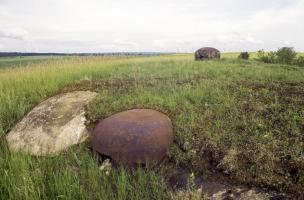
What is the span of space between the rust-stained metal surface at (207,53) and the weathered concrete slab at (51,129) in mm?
12487

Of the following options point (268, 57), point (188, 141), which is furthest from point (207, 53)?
point (188, 141)

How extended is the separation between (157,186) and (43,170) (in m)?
1.53

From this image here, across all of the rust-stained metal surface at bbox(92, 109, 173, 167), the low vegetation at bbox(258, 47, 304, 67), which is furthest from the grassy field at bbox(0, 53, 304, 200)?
the low vegetation at bbox(258, 47, 304, 67)

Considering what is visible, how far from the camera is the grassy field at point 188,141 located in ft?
11.1

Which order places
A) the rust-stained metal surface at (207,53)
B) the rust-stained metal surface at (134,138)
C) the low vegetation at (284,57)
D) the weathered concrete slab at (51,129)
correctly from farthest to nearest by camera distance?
1. the rust-stained metal surface at (207,53)
2. the low vegetation at (284,57)
3. the weathered concrete slab at (51,129)
4. the rust-stained metal surface at (134,138)

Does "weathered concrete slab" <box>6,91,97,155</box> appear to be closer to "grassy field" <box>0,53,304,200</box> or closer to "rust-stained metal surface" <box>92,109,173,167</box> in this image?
"grassy field" <box>0,53,304,200</box>

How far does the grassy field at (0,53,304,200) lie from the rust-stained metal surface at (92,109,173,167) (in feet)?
0.57

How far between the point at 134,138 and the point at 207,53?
1402cm

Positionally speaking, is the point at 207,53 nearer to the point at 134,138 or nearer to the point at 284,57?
the point at 284,57

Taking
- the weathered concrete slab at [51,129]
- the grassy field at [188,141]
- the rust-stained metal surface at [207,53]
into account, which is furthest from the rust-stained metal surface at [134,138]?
the rust-stained metal surface at [207,53]

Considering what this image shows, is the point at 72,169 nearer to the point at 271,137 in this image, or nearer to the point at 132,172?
the point at 132,172

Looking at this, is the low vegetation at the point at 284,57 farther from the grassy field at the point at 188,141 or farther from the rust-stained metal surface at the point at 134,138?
the rust-stained metal surface at the point at 134,138

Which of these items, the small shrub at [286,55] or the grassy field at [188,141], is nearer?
the grassy field at [188,141]

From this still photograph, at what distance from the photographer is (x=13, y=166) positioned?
147 inches
